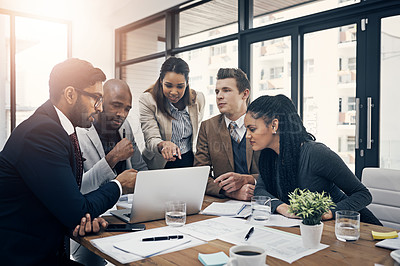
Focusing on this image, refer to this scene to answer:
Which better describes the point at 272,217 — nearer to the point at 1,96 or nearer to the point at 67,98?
the point at 67,98

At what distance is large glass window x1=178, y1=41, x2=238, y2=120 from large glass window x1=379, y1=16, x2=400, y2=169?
1.47 m

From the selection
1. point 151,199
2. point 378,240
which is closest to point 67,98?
point 151,199

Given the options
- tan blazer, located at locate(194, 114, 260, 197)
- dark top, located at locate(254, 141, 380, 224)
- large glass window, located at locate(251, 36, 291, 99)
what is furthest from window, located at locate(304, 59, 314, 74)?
dark top, located at locate(254, 141, 380, 224)

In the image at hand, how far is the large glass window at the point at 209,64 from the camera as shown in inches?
148

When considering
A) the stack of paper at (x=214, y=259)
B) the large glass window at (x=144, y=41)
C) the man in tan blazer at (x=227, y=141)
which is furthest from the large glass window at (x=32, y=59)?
the stack of paper at (x=214, y=259)

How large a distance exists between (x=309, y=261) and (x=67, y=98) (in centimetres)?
116

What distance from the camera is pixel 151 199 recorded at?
147 centimetres

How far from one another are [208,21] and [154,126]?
1730 millimetres

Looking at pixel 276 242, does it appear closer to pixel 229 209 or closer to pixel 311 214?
pixel 311 214

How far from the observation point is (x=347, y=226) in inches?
49.0

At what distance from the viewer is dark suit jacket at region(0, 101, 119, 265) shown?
126cm

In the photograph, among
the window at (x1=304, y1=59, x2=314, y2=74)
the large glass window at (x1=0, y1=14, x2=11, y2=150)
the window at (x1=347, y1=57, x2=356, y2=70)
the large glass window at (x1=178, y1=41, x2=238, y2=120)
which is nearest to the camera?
the window at (x1=347, y1=57, x2=356, y2=70)

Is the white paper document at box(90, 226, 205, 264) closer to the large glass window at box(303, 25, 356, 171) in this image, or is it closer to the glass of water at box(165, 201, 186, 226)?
the glass of water at box(165, 201, 186, 226)

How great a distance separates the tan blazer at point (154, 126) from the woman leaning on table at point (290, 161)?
100 cm
